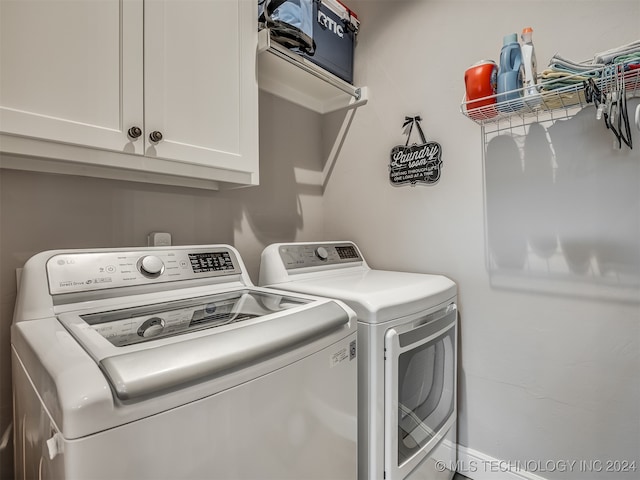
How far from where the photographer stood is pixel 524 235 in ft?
4.82

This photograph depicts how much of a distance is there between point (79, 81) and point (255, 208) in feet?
3.26

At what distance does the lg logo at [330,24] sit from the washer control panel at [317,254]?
1178 mm

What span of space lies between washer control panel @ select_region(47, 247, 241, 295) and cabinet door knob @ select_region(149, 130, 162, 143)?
0.38m

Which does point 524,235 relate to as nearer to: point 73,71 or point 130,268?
point 130,268

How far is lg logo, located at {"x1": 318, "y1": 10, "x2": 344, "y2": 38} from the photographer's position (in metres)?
1.82

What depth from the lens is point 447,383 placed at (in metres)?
1.52

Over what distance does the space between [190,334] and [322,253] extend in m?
1.03

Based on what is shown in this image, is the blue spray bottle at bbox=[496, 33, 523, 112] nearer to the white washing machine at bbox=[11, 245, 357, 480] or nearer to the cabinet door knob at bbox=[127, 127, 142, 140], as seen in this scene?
the white washing machine at bbox=[11, 245, 357, 480]

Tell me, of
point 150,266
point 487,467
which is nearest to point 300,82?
point 150,266

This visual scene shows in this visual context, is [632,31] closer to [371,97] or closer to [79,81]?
[371,97]

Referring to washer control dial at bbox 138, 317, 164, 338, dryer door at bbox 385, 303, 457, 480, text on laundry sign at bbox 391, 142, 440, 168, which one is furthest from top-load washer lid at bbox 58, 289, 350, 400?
text on laundry sign at bbox 391, 142, 440, 168

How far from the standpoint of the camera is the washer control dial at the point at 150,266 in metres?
1.16

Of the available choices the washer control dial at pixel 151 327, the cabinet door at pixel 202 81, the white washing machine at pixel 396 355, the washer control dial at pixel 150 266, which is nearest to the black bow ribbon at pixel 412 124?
the white washing machine at pixel 396 355

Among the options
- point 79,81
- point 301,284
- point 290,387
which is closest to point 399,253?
point 301,284
